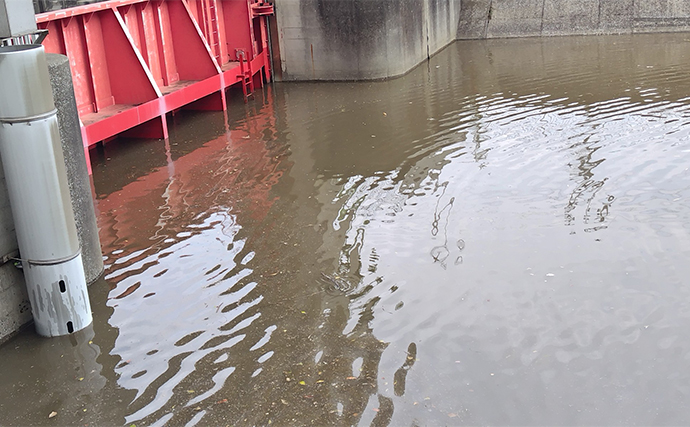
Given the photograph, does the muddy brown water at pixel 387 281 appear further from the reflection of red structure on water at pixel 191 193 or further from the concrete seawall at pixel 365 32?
the concrete seawall at pixel 365 32

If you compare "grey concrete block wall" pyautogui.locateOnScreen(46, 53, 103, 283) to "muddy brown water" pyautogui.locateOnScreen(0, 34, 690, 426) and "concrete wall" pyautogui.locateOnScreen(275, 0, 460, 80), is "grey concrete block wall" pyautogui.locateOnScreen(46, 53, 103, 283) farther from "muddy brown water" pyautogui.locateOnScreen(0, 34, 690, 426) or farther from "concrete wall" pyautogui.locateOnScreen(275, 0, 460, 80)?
"concrete wall" pyautogui.locateOnScreen(275, 0, 460, 80)

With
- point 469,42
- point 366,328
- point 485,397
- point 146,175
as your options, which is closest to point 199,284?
point 366,328

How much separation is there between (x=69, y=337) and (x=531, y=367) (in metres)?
4.14

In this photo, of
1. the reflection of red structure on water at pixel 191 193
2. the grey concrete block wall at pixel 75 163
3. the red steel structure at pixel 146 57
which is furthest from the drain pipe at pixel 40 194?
the red steel structure at pixel 146 57

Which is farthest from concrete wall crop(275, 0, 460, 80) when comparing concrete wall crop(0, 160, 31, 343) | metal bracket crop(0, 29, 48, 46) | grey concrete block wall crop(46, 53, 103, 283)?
concrete wall crop(0, 160, 31, 343)

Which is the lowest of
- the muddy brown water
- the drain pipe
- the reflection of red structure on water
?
the muddy brown water

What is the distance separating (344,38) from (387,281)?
1178 cm

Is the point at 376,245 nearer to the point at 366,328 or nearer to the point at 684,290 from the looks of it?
the point at 366,328

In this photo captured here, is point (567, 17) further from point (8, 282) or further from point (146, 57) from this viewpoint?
point (8, 282)

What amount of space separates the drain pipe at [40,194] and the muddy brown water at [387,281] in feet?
1.17

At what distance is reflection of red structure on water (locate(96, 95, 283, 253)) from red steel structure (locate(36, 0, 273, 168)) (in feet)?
3.22

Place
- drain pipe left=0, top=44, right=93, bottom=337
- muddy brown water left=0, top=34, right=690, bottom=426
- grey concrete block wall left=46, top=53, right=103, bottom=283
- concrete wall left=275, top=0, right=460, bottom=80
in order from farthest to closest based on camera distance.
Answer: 1. concrete wall left=275, top=0, right=460, bottom=80
2. grey concrete block wall left=46, top=53, right=103, bottom=283
3. drain pipe left=0, top=44, right=93, bottom=337
4. muddy brown water left=0, top=34, right=690, bottom=426


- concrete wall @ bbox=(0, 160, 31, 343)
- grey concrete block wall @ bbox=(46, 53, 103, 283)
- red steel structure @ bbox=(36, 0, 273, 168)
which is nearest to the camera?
concrete wall @ bbox=(0, 160, 31, 343)

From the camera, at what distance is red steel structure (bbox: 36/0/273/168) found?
11.8 m
